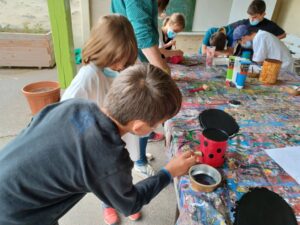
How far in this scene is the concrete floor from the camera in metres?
1.48

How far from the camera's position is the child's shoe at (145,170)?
175 centimetres

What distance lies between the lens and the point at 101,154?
0.62m

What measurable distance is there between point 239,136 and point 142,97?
0.58 m

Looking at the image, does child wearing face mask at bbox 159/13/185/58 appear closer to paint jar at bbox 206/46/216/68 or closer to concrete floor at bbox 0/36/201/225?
paint jar at bbox 206/46/216/68

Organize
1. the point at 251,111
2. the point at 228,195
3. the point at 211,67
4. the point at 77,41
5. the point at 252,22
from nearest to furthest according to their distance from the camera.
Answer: the point at 228,195, the point at 251,111, the point at 211,67, the point at 252,22, the point at 77,41

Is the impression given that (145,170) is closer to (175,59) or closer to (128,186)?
(175,59)

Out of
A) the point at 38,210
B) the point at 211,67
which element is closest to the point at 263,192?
the point at 38,210

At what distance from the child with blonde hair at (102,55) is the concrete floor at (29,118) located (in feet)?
2.68

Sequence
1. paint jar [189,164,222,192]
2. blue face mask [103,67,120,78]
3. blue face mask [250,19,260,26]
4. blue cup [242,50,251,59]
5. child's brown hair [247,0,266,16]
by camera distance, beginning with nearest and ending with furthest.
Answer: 1. paint jar [189,164,222,192]
2. blue face mask [103,67,120,78]
3. blue cup [242,50,251,59]
4. child's brown hair [247,0,266,16]
5. blue face mask [250,19,260,26]

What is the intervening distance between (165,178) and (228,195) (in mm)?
204

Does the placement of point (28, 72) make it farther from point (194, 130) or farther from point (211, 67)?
point (194, 130)

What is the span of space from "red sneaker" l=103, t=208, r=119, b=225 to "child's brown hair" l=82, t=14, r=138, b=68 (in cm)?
89

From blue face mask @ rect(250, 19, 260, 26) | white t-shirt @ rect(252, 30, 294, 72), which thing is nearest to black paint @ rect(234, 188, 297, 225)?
white t-shirt @ rect(252, 30, 294, 72)

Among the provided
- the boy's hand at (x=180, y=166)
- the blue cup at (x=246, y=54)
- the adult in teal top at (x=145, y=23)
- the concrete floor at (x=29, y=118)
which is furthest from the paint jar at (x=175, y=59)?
the boy's hand at (x=180, y=166)
